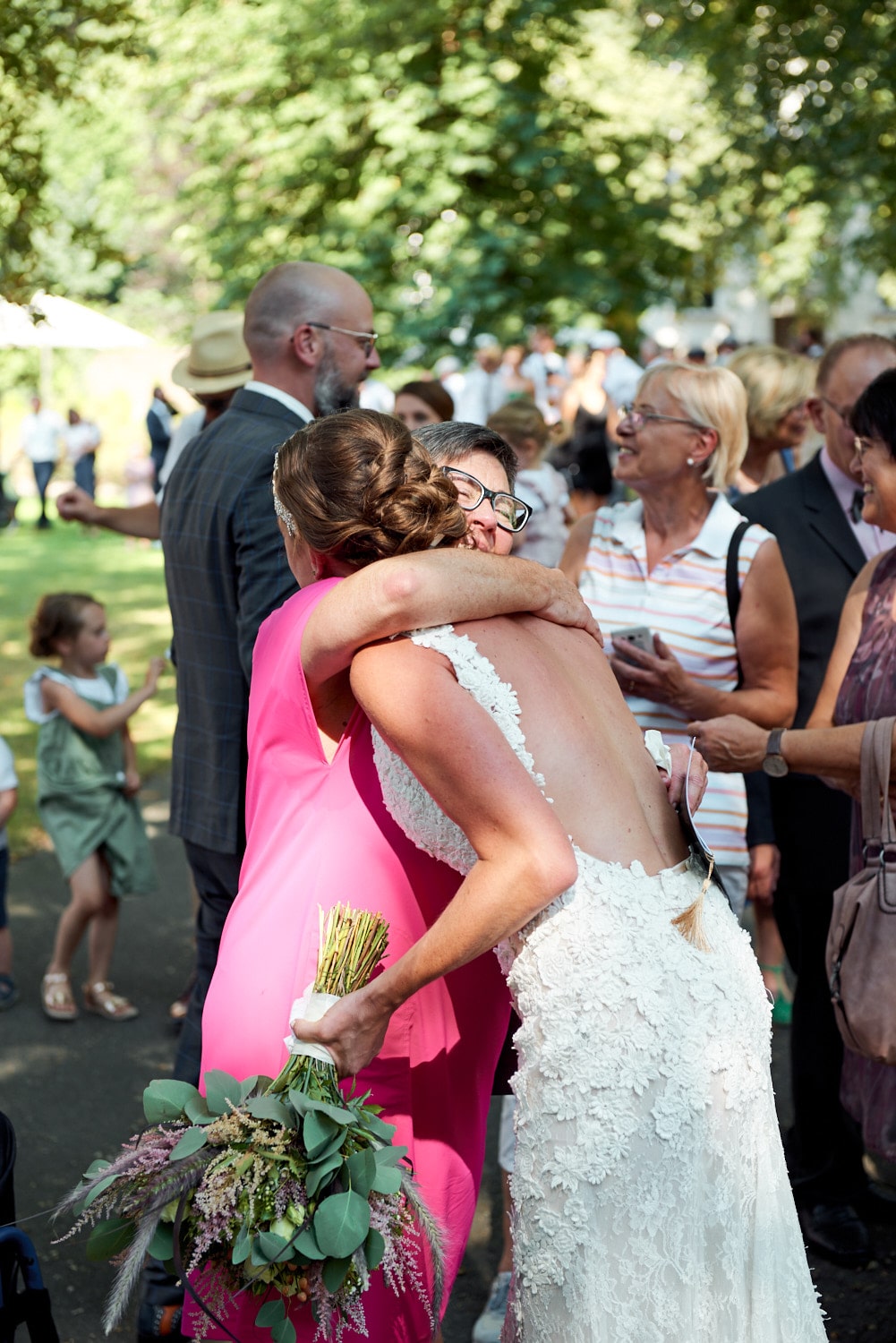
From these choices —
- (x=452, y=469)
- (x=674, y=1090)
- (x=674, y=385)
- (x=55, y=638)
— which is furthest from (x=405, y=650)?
(x=55, y=638)

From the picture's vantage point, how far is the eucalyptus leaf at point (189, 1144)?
212 cm

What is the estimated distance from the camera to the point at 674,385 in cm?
412

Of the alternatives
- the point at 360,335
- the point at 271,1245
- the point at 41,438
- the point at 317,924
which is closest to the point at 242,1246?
the point at 271,1245

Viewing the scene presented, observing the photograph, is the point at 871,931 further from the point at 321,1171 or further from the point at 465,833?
the point at 321,1171

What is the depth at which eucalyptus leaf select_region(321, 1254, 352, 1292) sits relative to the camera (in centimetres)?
206

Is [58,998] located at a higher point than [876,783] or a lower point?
lower

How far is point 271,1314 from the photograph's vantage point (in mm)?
2129

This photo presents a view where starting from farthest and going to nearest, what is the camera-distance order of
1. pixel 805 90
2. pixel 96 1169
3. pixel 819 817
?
pixel 805 90
pixel 819 817
pixel 96 1169

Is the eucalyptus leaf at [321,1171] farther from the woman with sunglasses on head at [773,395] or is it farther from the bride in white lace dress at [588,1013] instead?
the woman with sunglasses on head at [773,395]

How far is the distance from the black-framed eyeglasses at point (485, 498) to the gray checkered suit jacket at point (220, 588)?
0.92 metres

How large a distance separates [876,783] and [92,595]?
11.5 metres

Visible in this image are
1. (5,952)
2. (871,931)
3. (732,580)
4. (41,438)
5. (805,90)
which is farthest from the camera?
(41,438)

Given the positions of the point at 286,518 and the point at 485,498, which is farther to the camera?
the point at 485,498

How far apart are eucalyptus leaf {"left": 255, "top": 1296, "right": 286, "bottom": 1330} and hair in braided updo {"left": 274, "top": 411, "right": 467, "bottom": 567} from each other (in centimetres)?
123
